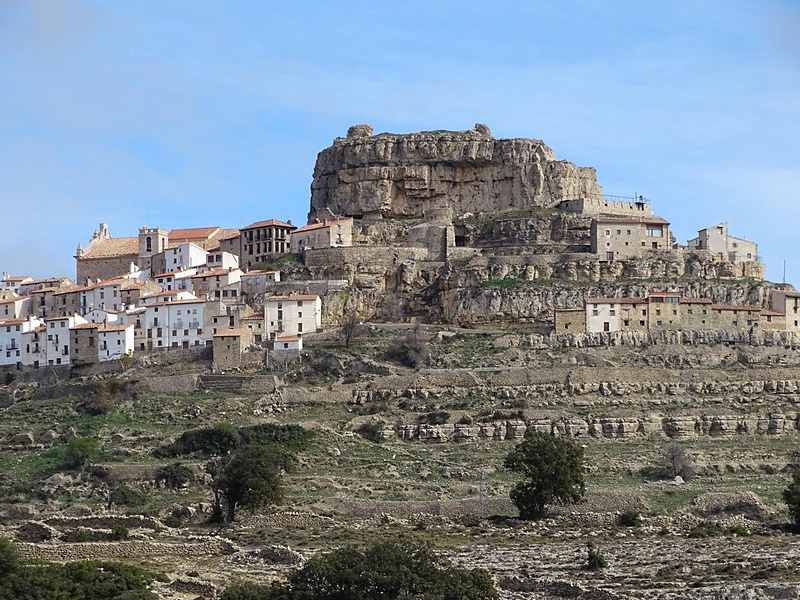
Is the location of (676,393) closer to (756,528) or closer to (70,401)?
(756,528)

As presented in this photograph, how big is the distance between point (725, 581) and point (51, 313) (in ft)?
199

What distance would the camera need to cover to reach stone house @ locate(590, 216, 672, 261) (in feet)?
298

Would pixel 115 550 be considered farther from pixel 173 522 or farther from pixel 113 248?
pixel 113 248

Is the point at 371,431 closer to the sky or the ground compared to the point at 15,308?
closer to the ground

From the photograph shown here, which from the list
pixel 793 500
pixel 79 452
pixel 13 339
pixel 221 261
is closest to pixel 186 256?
pixel 221 261

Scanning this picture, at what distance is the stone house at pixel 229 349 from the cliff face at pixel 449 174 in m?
Result: 19.1

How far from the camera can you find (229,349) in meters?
83.8

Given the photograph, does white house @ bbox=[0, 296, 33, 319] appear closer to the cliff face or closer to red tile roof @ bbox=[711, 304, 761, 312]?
the cliff face

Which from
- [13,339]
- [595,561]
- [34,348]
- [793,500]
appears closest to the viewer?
[595,561]

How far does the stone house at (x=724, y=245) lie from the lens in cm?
9506

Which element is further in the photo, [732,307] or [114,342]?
[114,342]

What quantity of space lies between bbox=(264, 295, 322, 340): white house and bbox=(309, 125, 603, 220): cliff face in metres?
14.7

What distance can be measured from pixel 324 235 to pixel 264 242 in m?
5.11

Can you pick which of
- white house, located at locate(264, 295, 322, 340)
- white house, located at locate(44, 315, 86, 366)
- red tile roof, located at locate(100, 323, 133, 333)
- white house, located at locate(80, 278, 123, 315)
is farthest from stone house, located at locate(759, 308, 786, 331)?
white house, located at locate(44, 315, 86, 366)
